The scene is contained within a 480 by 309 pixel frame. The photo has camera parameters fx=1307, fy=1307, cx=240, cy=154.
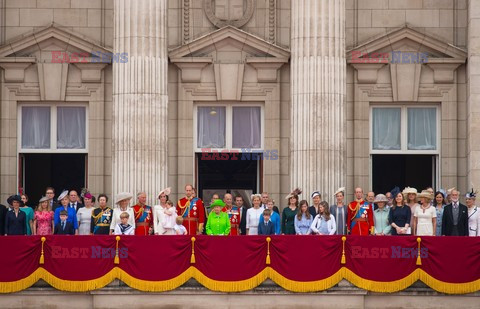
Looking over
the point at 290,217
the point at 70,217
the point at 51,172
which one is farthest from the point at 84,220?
the point at 51,172

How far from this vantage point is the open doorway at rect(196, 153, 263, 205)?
4203 cm

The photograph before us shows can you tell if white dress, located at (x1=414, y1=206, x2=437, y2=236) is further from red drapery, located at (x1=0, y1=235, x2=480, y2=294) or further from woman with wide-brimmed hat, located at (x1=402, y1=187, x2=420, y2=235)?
red drapery, located at (x1=0, y1=235, x2=480, y2=294)

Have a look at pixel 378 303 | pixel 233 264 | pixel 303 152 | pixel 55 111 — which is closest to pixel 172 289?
pixel 233 264

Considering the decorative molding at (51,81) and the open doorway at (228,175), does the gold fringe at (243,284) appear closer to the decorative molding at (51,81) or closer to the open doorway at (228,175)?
the open doorway at (228,175)

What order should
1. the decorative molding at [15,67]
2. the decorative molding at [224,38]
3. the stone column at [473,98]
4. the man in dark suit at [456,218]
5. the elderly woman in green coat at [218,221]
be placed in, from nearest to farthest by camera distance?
1. the man in dark suit at [456,218]
2. the elderly woman in green coat at [218,221]
3. the stone column at [473,98]
4. the decorative molding at [224,38]
5. the decorative molding at [15,67]

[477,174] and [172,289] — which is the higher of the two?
[477,174]

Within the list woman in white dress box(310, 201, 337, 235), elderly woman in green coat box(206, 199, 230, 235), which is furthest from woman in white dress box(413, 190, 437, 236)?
elderly woman in green coat box(206, 199, 230, 235)

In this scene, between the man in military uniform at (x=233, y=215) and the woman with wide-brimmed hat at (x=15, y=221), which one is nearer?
the woman with wide-brimmed hat at (x=15, y=221)

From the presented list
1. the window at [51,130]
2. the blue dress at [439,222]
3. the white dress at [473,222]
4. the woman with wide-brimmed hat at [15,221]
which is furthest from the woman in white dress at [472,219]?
the window at [51,130]

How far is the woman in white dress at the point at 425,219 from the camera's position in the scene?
34.8 m

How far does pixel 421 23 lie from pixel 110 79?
1013cm

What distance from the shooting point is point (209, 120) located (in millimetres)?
42031

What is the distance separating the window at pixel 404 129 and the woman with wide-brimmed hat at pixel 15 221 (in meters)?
12.2

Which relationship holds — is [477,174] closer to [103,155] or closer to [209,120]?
[209,120]
